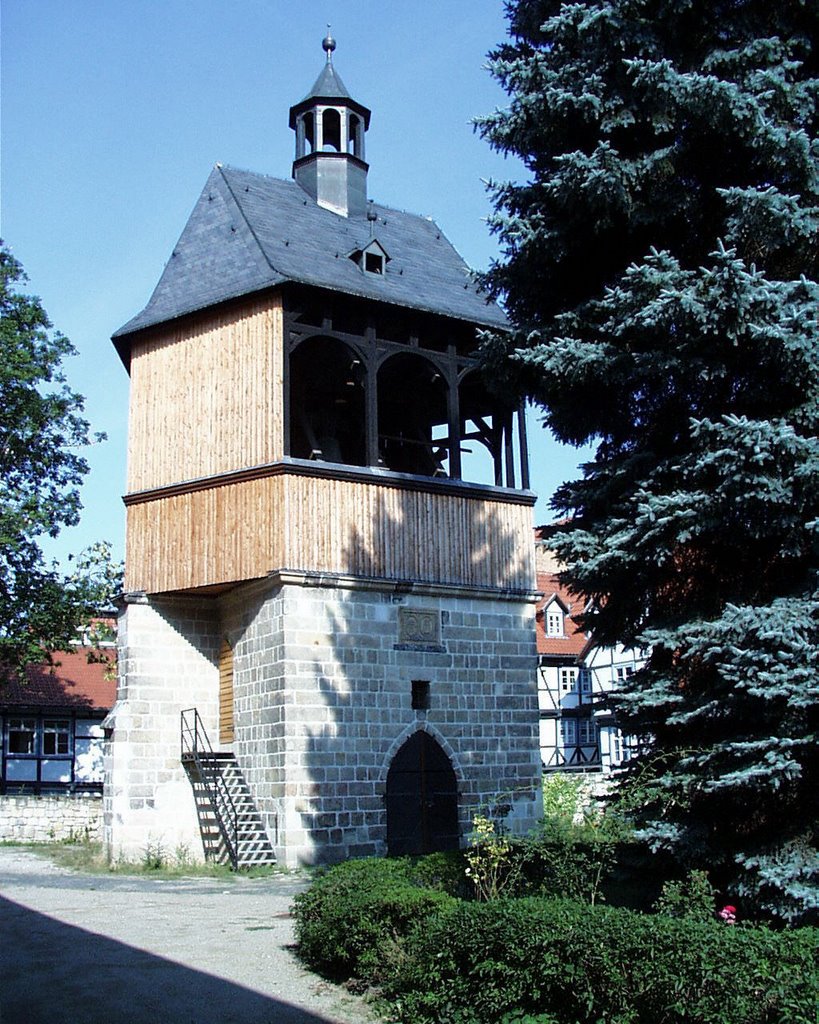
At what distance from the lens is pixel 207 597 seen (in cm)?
2061

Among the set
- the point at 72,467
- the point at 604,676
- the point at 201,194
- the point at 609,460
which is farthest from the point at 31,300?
the point at 609,460

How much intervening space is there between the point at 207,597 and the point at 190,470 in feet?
7.04

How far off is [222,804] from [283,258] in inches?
335

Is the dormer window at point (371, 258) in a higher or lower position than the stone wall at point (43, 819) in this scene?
higher

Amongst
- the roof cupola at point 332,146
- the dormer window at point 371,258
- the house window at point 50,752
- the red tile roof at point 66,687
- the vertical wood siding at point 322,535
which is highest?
the roof cupola at point 332,146

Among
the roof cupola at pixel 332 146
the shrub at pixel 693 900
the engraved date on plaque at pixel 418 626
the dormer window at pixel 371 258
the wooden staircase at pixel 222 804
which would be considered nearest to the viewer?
the shrub at pixel 693 900

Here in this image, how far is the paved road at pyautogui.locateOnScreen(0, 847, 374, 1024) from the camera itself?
804 centimetres

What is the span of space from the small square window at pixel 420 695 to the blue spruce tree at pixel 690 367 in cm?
927

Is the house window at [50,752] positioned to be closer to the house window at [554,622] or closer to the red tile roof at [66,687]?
the red tile roof at [66,687]

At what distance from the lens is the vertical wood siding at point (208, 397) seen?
1925 centimetres

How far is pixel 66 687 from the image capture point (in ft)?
111

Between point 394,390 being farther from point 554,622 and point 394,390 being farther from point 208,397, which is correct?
point 554,622

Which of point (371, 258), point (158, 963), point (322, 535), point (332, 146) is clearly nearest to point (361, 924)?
point (158, 963)

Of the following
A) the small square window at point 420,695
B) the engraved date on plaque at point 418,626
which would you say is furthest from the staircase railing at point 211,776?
the engraved date on plaque at point 418,626
